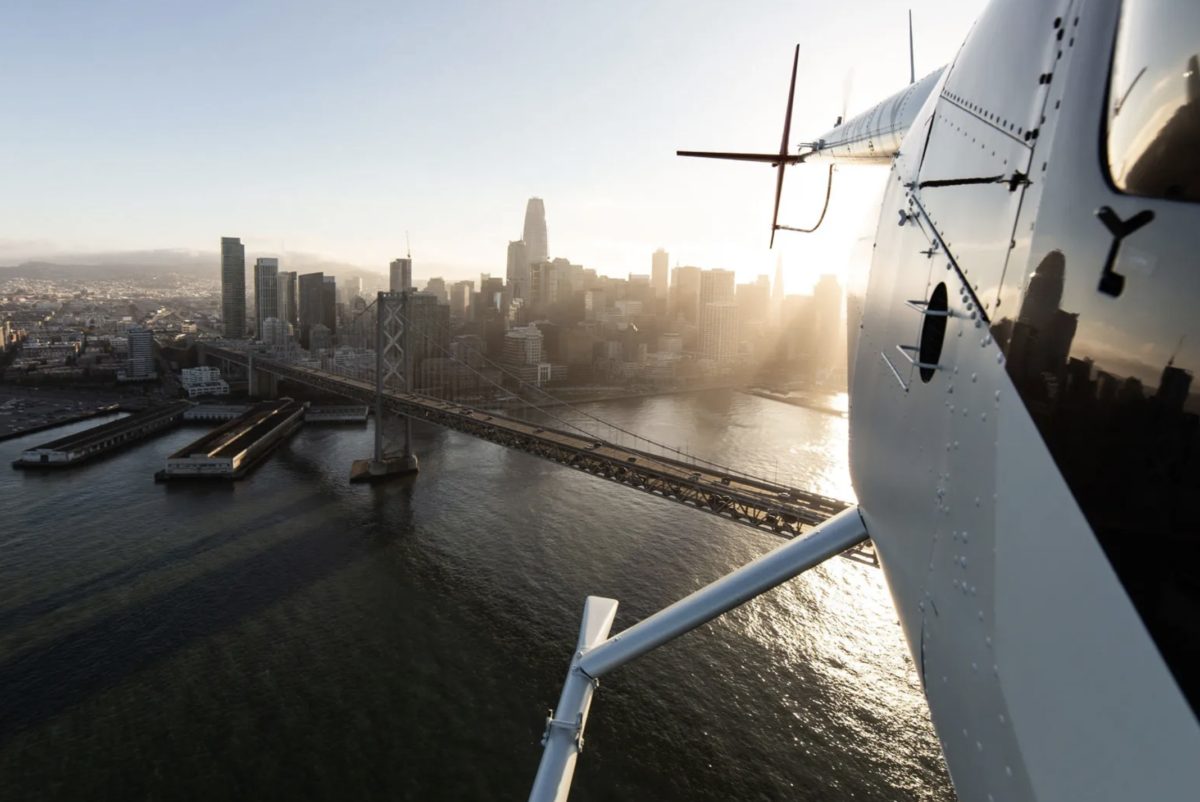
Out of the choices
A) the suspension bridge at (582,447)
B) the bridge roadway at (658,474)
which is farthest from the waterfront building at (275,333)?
the bridge roadway at (658,474)

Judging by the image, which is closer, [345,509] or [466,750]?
[466,750]

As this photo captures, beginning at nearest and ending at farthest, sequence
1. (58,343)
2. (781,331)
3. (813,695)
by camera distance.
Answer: (813,695) < (58,343) < (781,331)

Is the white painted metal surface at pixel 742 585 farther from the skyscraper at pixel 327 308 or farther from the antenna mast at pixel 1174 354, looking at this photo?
the skyscraper at pixel 327 308

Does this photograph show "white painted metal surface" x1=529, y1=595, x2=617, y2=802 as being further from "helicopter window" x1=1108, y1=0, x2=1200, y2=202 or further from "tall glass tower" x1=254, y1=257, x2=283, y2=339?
"tall glass tower" x1=254, y1=257, x2=283, y2=339

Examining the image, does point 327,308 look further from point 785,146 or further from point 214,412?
point 785,146

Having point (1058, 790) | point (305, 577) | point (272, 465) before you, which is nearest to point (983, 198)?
point (1058, 790)

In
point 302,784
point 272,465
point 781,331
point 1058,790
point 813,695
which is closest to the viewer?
point 1058,790

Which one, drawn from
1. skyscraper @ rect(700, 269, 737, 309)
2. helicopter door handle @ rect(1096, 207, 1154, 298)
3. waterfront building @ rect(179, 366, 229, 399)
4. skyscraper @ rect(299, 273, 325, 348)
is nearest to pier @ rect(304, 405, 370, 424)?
waterfront building @ rect(179, 366, 229, 399)

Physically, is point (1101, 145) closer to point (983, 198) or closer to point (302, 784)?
point (983, 198)
